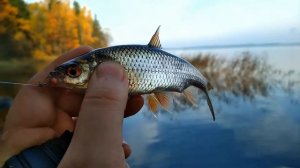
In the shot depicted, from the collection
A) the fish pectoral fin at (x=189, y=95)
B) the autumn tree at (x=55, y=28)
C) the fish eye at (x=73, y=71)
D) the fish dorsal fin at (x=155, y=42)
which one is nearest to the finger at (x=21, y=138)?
the fish eye at (x=73, y=71)

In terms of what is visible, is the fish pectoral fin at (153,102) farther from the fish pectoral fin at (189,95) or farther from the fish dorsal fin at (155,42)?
the fish dorsal fin at (155,42)

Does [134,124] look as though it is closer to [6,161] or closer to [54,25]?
[6,161]

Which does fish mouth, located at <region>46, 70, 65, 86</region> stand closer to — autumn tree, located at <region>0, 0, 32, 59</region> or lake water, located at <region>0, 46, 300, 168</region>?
lake water, located at <region>0, 46, 300, 168</region>

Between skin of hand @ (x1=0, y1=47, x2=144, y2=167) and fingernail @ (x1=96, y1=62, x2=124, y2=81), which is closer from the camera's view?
skin of hand @ (x1=0, y1=47, x2=144, y2=167)

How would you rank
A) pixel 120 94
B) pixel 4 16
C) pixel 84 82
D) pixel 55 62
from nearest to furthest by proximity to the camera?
pixel 120 94 → pixel 84 82 → pixel 55 62 → pixel 4 16

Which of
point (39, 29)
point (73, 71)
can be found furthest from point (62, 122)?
point (39, 29)

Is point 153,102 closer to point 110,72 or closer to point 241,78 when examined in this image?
point 110,72

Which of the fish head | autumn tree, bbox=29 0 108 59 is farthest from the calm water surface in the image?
autumn tree, bbox=29 0 108 59

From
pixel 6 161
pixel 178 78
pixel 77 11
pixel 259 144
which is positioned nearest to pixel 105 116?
pixel 6 161
